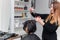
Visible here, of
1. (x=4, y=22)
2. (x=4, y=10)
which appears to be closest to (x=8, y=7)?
(x=4, y=10)

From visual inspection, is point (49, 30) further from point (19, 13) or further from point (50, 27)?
point (19, 13)

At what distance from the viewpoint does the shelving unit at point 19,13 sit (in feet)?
12.9

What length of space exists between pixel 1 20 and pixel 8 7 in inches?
13.3

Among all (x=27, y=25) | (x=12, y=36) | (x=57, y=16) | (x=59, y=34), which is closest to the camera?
(x=27, y=25)

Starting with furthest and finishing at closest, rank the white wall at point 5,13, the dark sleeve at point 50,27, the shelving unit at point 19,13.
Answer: the shelving unit at point 19,13 < the white wall at point 5,13 < the dark sleeve at point 50,27

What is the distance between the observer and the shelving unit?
3.95 m

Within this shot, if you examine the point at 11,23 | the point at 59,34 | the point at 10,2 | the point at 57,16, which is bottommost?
the point at 59,34

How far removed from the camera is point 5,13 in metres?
3.79

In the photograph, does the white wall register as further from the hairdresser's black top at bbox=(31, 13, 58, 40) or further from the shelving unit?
the hairdresser's black top at bbox=(31, 13, 58, 40)

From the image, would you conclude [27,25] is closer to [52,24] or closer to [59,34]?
[52,24]

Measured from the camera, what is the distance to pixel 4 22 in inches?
150

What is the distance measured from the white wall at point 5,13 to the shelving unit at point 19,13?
7.5 inches

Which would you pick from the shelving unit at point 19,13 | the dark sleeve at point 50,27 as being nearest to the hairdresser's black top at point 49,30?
the dark sleeve at point 50,27

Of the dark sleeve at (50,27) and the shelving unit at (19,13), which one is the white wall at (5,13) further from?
the dark sleeve at (50,27)
